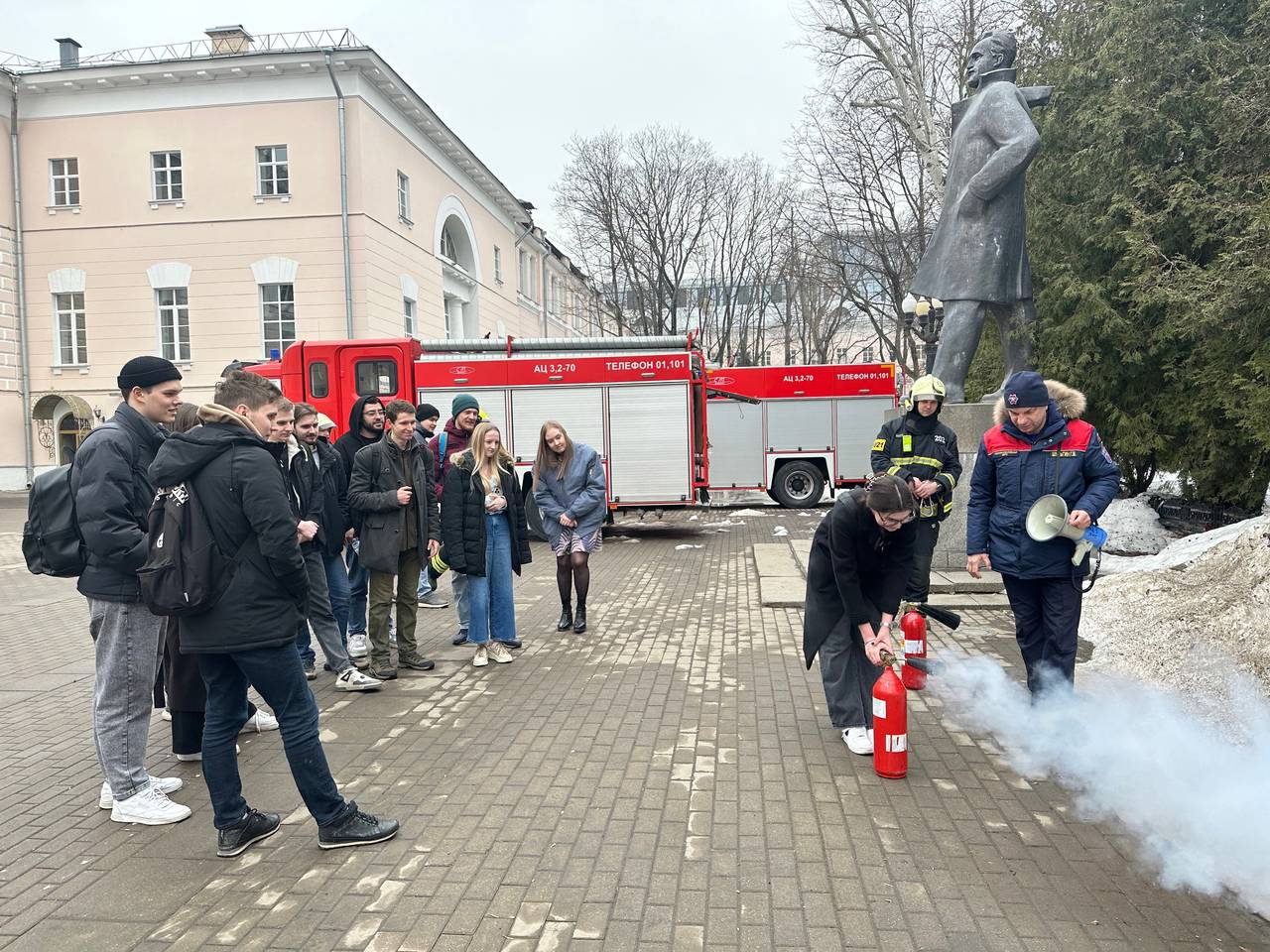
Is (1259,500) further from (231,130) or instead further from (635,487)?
(231,130)

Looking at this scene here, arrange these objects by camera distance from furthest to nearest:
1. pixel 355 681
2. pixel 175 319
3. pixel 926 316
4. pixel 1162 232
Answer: pixel 175 319, pixel 926 316, pixel 1162 232, pixel 355 681

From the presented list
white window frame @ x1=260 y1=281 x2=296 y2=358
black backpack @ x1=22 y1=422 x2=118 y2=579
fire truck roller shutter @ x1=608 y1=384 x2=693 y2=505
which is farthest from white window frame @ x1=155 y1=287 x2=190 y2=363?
black backpack @ x1=22 y1=422 x2=118 y2=579

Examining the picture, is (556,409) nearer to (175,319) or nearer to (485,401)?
(485,401)

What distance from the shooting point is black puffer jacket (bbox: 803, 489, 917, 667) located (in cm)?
404

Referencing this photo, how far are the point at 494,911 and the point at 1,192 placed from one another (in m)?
30.1

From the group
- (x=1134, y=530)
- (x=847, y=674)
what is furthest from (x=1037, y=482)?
(x=1134, y=530)

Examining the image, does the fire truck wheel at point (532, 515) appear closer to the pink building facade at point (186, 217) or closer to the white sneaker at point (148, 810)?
the white sneaker at point (148, 810)

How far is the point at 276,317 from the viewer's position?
24.7 m

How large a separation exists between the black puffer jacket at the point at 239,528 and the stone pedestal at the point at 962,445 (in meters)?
6.58

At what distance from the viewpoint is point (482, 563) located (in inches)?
238

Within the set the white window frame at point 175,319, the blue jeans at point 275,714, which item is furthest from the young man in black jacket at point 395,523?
the white window frame at point 175,319

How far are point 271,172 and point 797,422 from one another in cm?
1719

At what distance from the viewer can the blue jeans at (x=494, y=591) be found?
6.13 m

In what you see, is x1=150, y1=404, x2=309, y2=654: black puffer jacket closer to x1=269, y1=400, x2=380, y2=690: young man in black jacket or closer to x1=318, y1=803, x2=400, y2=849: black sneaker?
x1=318, y1=803, x2=400, y2=849: black sneaker
